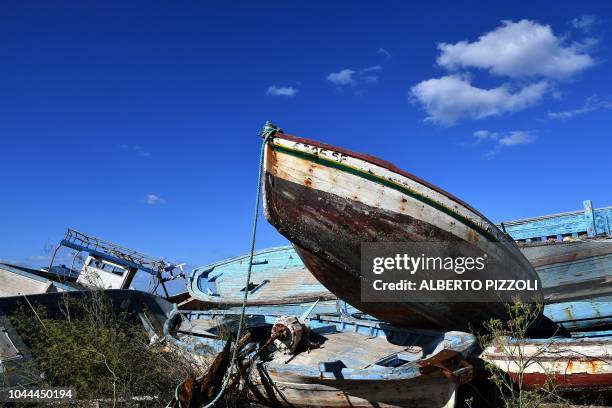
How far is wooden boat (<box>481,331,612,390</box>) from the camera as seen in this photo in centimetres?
574

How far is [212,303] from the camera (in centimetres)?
1327

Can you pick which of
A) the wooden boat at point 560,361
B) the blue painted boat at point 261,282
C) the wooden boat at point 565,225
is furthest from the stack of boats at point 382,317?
the blue painted boat at point 261,282

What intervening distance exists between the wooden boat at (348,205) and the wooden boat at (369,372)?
0.97m

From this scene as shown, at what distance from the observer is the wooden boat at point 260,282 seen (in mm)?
→ 11812

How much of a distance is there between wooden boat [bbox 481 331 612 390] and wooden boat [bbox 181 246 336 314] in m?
5.28

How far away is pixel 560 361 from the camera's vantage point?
588cm

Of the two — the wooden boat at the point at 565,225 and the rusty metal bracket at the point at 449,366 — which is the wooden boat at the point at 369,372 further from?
the wooden boat at the point at 565,225

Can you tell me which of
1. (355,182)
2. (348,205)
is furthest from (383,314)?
(355,182)

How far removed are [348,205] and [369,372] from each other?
1.96 meters

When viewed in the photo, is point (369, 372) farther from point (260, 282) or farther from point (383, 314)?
point (260, 282)

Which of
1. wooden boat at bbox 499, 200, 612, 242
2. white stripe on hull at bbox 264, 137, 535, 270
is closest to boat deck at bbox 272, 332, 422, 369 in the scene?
white stripe on hull at bbox 264, 137, 535, 270

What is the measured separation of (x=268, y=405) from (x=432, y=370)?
211cm

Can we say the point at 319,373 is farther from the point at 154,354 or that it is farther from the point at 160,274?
the point at 160,274

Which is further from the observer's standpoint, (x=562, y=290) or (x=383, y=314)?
(x=562, y=290)
